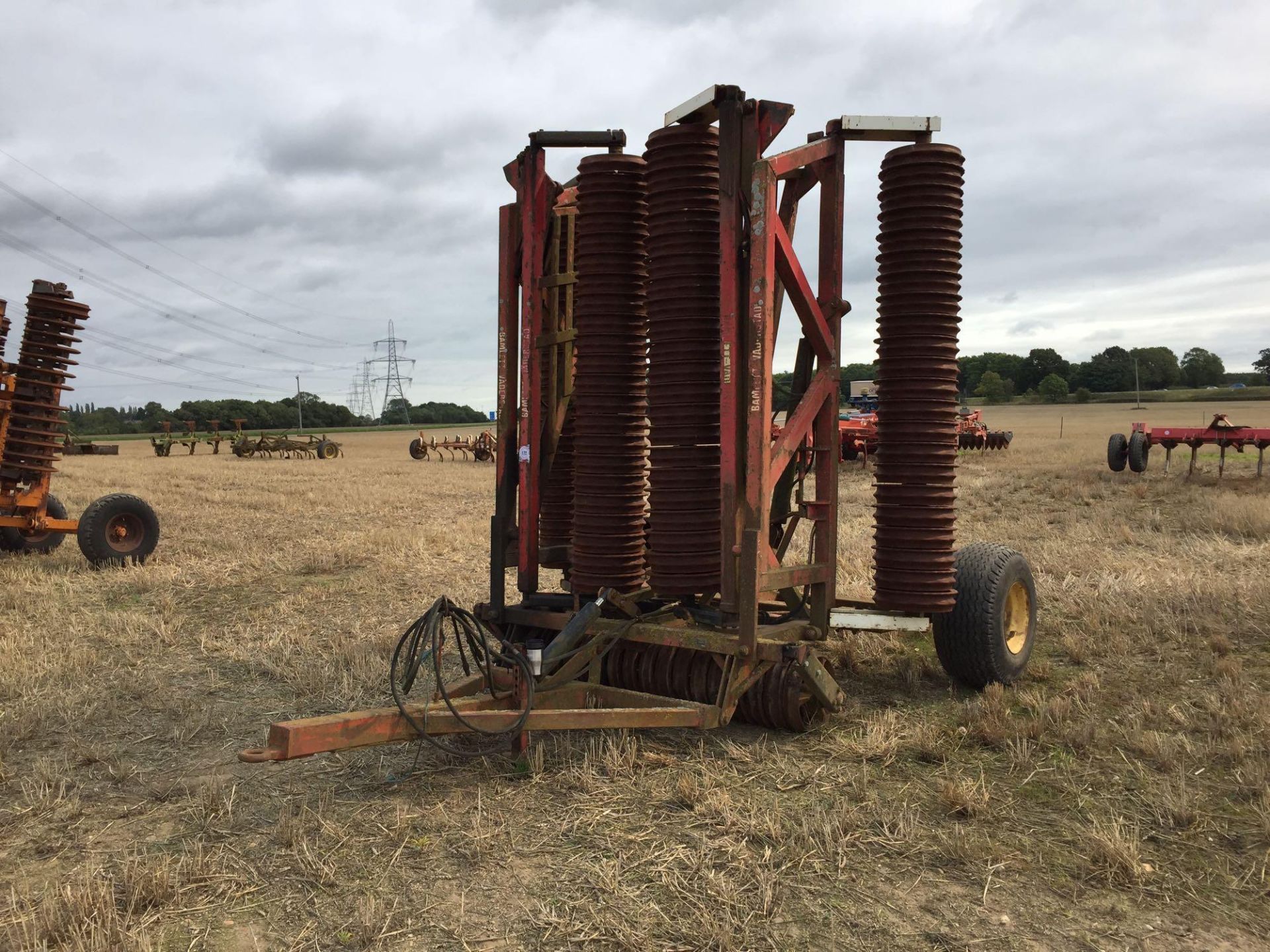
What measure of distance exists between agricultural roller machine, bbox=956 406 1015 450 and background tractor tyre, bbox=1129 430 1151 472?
8456 millimetres

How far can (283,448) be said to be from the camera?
127 ft

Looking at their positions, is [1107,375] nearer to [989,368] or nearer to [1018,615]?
[989,368]

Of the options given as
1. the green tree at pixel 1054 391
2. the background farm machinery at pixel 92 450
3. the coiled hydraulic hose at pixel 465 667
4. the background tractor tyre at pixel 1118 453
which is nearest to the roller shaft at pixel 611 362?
the coiled hydraulic hose at pixel 465 667

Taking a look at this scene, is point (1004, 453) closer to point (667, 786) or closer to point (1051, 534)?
point (1051, 534)

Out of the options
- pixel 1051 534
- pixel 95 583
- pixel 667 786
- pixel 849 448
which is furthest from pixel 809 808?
pixel 849 448

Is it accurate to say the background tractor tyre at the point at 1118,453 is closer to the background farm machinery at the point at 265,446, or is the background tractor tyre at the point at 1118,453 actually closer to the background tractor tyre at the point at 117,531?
the background tractor tyre at the point at 117,531

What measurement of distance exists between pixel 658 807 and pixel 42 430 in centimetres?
887

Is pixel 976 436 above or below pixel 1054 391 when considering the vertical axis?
below

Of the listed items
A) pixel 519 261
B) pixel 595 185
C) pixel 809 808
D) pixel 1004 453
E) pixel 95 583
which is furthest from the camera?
pixel 1004 453

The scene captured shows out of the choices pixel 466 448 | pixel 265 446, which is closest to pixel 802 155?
pixel 466 448

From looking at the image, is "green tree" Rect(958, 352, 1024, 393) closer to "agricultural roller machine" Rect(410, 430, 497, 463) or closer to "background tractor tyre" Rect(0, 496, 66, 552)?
"agricultural roller machine" Rect(410, 430, 497, 463)

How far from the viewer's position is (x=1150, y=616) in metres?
6.86

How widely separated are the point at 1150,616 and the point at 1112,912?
14.2 feet

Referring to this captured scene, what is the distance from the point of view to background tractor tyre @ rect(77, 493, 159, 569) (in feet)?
32.3
